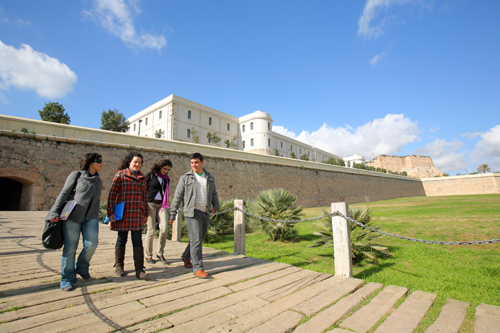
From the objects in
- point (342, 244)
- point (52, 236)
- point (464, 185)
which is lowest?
point (342, 244)

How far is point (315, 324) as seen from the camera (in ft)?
7.29

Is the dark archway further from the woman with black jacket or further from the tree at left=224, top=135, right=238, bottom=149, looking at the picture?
the tree at left=224, top=135, right=238, bottom=149

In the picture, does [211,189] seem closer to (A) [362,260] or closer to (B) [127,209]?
(B) [127,209]

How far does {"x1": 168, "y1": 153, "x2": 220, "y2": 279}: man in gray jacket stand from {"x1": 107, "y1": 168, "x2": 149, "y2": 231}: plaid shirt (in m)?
0.47

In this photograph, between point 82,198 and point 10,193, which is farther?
point 10,193

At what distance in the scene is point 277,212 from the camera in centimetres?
811

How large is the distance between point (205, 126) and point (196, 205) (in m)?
41.3

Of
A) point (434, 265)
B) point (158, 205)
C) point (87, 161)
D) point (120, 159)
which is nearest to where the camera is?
point (87, 161)

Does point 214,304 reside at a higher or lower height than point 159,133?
lower

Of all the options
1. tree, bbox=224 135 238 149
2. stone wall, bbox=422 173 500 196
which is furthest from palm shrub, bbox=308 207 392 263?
stone wall, bbox=422 173 500 196

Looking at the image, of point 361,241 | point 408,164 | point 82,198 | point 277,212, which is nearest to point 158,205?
point 82,198

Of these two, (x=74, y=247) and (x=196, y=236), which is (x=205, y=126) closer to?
(x=196, y=236)

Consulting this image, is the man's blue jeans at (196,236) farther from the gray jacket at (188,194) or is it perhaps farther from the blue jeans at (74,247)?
the blue jeans at (74,247)

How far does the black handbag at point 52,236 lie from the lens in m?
2.87
